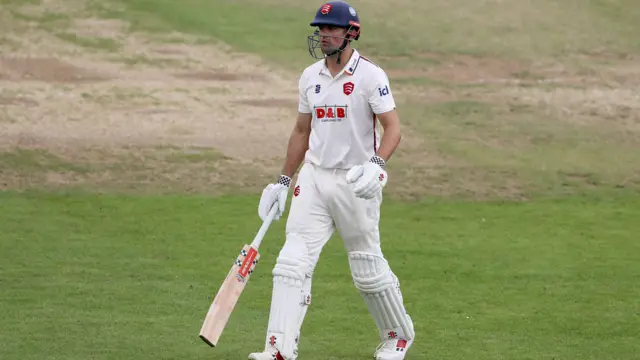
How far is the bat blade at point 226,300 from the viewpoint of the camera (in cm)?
701

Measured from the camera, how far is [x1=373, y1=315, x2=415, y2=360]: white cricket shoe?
24.5 feet

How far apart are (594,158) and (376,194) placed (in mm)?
7693

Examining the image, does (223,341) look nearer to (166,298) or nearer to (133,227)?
(166,298)

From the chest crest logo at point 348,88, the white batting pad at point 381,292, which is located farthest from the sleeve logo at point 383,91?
the white batting pad at point 381,292

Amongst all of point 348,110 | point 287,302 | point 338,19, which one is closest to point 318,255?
point 287,302

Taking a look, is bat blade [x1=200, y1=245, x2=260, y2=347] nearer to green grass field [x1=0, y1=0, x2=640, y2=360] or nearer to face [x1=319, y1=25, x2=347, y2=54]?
green grass field [x1=0, y1=0, x2=640, y2=360]

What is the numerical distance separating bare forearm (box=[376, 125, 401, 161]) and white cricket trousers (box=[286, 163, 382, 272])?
259 mm

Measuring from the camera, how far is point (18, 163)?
13.5 metres

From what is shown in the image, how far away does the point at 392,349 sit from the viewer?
7516 millimetres

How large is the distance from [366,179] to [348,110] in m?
0.51

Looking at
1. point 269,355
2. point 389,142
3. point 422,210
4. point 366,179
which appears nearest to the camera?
point 366,179

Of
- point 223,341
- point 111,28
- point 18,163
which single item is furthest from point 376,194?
point 111,28

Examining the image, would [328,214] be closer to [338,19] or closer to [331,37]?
[331,37]

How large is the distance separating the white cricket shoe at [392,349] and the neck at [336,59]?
1.62m
